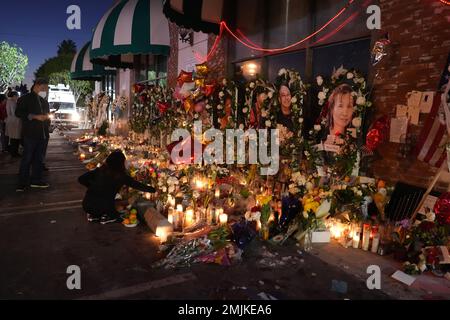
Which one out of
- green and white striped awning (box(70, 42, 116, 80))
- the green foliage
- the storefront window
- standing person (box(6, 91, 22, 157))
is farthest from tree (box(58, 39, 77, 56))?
the storefront window

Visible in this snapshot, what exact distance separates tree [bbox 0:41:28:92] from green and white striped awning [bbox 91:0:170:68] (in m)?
50.8

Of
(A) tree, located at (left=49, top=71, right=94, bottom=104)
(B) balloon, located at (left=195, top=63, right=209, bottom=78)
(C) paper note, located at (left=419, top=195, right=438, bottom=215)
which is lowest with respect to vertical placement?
(C) paper note, located at (left=419, top=195, right=438, bottom=215)

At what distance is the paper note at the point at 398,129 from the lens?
5.21 metres

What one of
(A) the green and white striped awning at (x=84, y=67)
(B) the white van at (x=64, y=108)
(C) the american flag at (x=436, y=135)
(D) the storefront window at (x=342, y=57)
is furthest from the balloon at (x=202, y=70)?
(B) the white van at (x=64, y=108)

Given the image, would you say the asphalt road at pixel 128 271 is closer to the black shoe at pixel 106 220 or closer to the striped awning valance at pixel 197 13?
the black shoe at pixel 106 220

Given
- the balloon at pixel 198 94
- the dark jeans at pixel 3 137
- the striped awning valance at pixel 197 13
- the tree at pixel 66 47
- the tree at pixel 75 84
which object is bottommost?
the dark jeans at pixel 3 137

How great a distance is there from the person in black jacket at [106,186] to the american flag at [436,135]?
160 inches

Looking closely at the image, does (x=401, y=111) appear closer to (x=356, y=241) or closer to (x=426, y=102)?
(x=426, y=102)

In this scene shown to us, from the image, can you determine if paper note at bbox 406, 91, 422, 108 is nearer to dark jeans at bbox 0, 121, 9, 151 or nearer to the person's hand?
the person's hand

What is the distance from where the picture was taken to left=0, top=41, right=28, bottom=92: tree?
53487mm

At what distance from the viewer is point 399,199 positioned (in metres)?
5.27

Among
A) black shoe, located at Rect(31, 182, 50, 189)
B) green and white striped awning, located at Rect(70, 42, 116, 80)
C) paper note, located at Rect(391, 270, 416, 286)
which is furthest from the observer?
green and white striped awning, located at Rect(70, 42, 116, 80)

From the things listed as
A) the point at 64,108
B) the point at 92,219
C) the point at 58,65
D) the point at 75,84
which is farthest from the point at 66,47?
the point at 92,219

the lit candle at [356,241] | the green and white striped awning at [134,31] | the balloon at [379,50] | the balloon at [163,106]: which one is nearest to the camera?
the lit candle at [356,241]
